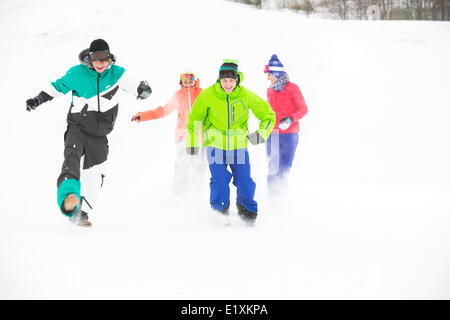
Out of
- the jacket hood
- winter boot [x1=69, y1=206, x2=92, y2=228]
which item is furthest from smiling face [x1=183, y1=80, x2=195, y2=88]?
winter boot [x1=69, y1=206, x2=92, y2=228]

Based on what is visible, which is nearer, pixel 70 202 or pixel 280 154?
pixel 70 202

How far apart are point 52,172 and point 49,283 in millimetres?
4623

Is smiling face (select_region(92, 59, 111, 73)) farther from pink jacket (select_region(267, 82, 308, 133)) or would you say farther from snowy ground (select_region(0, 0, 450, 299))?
pink jacket (select_region(267, 82, 308, 133))

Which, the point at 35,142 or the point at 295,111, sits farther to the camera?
the point at 35,142

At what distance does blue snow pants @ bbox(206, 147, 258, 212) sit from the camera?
4.14 m

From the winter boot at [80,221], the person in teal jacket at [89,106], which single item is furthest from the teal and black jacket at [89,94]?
the winter boot at [80,221]

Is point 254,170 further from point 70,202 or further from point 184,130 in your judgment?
point 70,202

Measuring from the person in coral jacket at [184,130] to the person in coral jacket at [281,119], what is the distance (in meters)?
1.04

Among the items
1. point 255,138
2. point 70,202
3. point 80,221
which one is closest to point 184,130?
point 255,138

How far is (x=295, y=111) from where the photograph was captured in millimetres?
5094

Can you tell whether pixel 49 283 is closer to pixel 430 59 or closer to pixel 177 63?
pixel 177 63

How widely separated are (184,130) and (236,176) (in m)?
1.54

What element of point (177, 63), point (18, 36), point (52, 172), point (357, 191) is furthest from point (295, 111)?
A: point (18, 36)

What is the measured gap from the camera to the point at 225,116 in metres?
4.04
